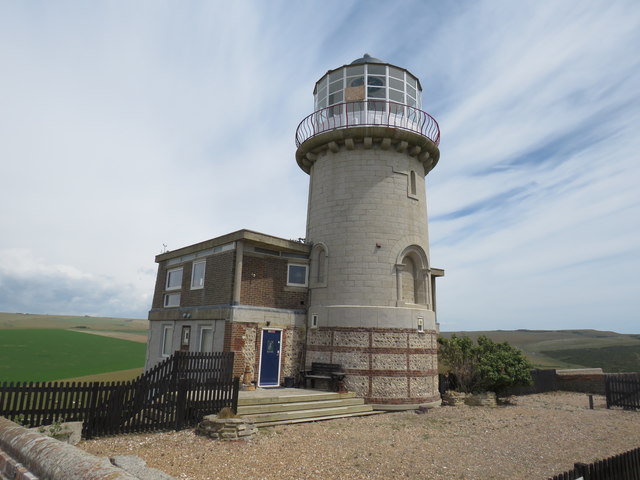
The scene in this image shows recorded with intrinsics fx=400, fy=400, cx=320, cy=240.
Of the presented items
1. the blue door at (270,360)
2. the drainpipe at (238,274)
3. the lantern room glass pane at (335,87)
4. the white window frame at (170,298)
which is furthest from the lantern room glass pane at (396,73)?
the white window frame at (170,298)

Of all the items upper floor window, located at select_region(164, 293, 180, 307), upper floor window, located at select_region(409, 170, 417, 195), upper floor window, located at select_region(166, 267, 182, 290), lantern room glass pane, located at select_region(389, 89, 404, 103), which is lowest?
upper floor window, located at select_region(164, 293, 180, 307)

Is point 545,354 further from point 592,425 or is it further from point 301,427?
point 301,427

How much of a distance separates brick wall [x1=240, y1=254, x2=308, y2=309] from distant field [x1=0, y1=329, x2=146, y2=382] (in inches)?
887

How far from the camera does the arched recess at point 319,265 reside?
17.6 meters

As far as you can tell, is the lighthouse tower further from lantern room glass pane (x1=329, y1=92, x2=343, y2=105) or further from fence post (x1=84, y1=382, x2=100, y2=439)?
fence post (x1=84, y1=382, x2=100, y2=439)

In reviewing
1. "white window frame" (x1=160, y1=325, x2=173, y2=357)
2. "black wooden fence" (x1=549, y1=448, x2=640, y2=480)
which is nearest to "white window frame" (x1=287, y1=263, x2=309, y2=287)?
"white window frame" (x1=160, y1=325, x2=173, y2=357)

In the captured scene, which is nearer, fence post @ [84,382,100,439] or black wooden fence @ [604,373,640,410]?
fence post @ [84,382,100,439]

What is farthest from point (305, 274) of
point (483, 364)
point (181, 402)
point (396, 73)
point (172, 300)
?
point (396, 73)

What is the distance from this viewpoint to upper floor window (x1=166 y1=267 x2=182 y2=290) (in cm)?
1981

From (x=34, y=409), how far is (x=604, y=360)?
59.6 m

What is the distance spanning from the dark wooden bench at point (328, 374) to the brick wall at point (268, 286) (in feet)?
9.18

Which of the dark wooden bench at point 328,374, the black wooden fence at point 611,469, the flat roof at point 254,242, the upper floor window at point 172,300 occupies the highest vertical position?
the flat roof at point 254,242

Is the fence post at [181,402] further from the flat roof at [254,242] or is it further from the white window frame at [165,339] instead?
the white window frame at [165,339]

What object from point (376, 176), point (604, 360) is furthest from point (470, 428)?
point (604, 360)
